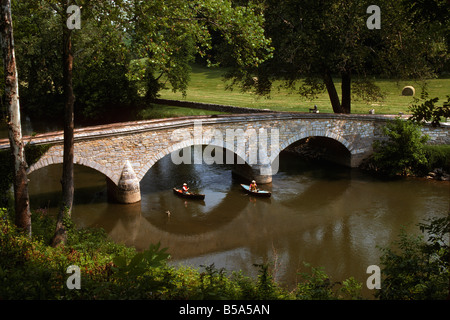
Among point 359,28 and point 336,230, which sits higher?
point 359,28

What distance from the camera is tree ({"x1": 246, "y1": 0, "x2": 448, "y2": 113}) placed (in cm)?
2570

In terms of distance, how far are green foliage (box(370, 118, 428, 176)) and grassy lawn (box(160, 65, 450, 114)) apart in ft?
16.2

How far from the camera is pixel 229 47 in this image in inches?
1162

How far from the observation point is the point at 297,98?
46125 mm

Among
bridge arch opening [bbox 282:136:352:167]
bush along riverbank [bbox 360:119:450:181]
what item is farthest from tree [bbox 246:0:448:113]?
bridge arch opening [bbox 282:136:352:167]

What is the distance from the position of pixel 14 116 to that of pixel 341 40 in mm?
19448

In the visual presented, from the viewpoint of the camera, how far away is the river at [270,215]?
17.2 m

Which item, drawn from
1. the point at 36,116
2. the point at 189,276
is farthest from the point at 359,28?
the point at 36,116

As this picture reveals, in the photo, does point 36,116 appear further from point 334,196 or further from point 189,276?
point 189,276

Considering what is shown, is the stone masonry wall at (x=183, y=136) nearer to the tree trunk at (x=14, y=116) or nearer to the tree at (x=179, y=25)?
the tree at (x=179, y=25)

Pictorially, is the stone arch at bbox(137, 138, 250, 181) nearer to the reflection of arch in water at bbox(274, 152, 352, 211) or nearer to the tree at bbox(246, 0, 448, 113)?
the reflection of arch in water at bbox(274, 152, 352, 211)

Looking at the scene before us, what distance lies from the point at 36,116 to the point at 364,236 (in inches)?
1471
